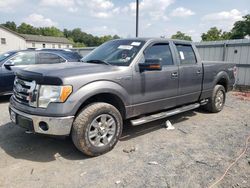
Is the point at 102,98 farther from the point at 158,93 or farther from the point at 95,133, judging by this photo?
the point at 158,93

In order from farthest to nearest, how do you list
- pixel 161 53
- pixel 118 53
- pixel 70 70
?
pixel 161 53 → pixel 118 53 → pixel 70 70

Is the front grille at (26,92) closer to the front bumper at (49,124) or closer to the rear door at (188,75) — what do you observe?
the front bumper at (49,124)

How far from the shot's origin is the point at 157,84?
14.8 ft

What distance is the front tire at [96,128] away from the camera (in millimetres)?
3496

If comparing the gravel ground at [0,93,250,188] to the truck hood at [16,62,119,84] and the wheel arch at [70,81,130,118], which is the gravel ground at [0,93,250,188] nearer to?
the wheel arch at [70,81,130,118]

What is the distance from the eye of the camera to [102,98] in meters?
3.99

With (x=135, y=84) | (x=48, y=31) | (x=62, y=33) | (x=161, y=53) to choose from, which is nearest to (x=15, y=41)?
(x=161, y=53)

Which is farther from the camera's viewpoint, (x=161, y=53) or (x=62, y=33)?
(x=62, y=33)

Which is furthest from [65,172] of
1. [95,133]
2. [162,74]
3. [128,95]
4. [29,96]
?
[162,74]

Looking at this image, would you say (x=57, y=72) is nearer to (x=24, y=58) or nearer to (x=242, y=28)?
(x=24, y=58)

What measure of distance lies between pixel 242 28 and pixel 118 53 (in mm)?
51021

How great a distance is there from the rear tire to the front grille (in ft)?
14.7

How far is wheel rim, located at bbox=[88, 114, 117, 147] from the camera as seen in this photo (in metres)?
3.69

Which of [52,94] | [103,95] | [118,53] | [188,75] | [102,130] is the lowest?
[102,130]
